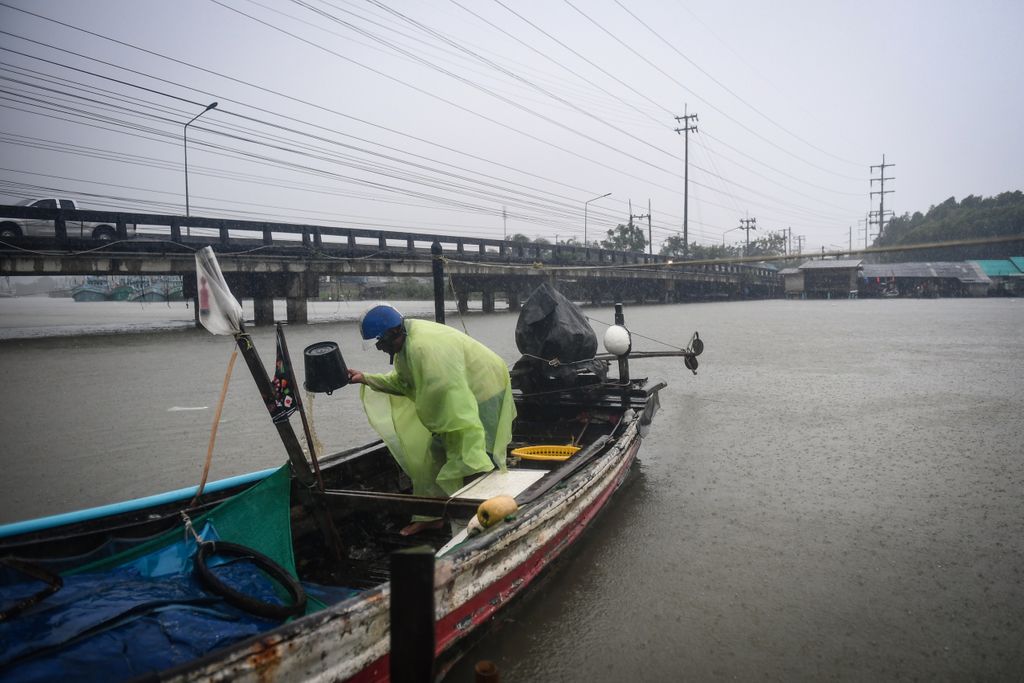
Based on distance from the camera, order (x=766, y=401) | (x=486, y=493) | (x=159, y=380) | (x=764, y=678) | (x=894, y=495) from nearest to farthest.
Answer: (x=764, y=678) < (x=486, y=493) < (x=894, y=495) < (x=766, y=401) < (x=159, y=380)

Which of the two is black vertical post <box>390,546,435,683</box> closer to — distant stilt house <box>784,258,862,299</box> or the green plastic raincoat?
the green plastic raincoat

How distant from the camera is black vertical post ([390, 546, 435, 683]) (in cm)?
144

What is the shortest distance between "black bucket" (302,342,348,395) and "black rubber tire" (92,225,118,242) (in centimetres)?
1770

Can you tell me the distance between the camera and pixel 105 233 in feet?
58.7

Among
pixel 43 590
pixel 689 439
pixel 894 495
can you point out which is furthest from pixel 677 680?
A: pixel 689 439

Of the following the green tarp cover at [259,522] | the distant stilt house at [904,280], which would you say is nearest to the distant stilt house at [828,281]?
the distant stilt house at [904,280]

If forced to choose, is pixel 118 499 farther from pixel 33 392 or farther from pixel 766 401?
pixel 766 401

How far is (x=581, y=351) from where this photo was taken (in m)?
6.89

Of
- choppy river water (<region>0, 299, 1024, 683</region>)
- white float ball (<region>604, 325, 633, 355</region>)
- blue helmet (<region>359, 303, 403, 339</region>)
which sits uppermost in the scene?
blue helmet (<region>359, 303, 403, 339</region>)

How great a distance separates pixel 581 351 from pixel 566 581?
11.0ft

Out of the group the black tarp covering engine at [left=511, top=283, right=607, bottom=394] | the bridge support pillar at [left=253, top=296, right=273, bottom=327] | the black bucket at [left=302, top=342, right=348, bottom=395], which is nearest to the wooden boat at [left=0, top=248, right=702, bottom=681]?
the black bucket at [left=302, top=342, right=348, bottom=395]

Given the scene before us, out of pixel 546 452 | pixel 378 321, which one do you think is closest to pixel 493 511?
pixel 378 321

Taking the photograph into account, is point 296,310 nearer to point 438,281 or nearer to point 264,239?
point 264,239

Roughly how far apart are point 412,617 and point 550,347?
17.3ft
